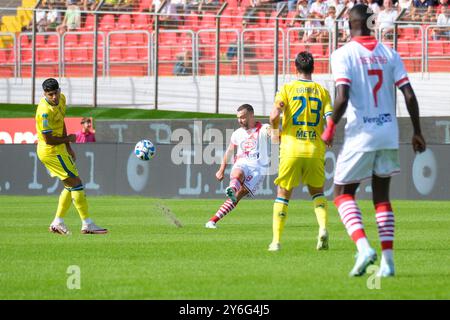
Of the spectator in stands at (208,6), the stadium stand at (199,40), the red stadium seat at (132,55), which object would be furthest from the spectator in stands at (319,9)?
the red stadium seat at (132,55)

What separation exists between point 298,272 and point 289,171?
2.65 meters

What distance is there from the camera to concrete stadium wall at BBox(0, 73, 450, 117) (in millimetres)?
26297

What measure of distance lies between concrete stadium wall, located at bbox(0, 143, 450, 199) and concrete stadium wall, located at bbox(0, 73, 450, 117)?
7.38 ft

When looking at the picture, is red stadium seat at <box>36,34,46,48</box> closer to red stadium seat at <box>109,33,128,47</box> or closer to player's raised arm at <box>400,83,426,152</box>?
red stadium seat at <box>109,33,128,47</box>

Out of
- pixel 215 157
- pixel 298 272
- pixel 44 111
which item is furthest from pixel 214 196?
pixel 298 272

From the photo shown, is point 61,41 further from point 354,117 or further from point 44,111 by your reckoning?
point 354,117

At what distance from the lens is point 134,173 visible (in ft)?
86.4

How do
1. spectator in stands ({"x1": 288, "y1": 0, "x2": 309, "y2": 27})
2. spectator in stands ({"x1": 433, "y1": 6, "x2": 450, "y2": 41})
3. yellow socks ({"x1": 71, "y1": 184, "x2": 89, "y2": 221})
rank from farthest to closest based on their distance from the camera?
spectator in stands ({"x1": 288, "y1": 0, "x2": 309, "y2": 27}), spectator in stands ({"x1": 433, "y1": 6, "x2": 450, "y2": 41}), yellow socks ({"x1": 71, "y1": 184, "x2": 89, "y2": 221})

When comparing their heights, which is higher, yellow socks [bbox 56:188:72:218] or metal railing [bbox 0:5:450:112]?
metal railing [bbox 0:5:450:112]

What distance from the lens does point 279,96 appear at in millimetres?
13102

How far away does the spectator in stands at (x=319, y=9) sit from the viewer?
2797 cm

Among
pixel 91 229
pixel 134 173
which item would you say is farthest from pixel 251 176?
pixel 134 173

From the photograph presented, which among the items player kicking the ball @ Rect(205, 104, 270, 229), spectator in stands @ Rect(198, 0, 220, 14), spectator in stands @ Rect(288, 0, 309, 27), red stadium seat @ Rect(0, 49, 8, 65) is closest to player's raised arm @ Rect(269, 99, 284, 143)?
player kicking the ball @ Rect(205, 104, 270, 229)

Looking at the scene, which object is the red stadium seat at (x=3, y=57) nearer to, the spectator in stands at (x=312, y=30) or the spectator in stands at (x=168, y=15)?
the spectator in stands at (x=168, y=15)
